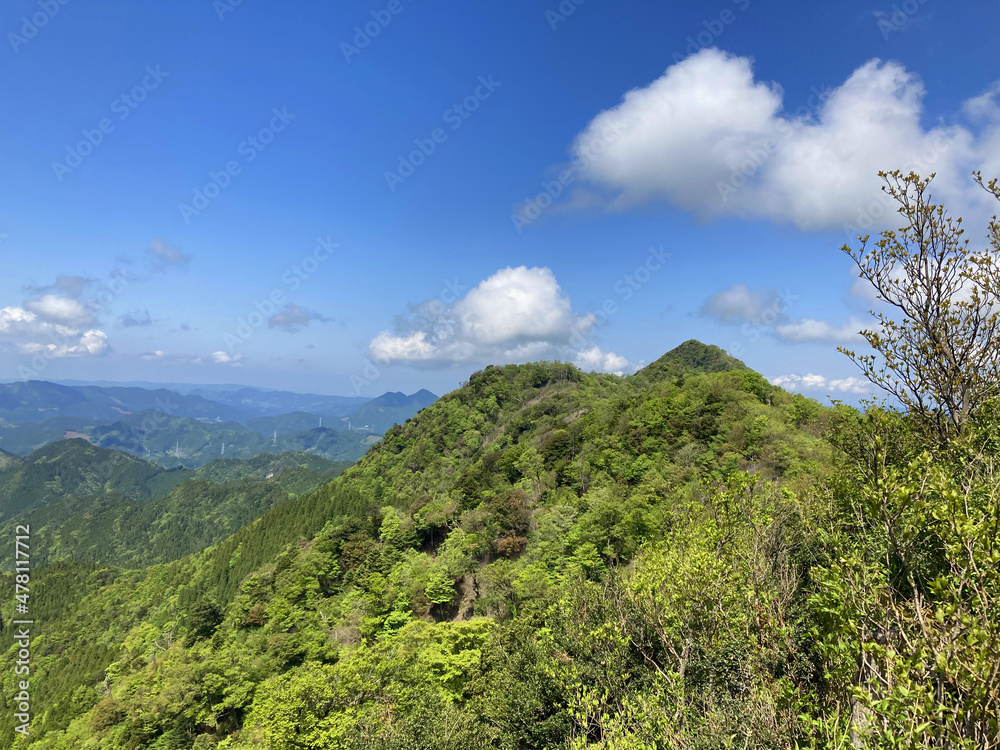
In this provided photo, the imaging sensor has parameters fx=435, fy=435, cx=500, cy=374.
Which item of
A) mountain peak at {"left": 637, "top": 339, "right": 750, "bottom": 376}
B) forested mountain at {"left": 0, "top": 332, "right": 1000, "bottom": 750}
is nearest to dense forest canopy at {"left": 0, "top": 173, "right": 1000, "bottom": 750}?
forested mountain at {"left": 0, "top": 332, "right": 1000, "bottom": 750}

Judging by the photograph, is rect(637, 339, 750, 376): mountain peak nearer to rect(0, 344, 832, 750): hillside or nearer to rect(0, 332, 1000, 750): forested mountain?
rect(0, 344, 832, 750): hillside

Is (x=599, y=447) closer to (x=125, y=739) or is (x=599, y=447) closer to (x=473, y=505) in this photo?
(x=473, y=505)

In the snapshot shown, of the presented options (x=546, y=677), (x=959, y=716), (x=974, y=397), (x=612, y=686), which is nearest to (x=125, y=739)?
(x=546, y=677)

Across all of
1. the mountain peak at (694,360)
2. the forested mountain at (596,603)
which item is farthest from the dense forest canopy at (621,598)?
the mountain peak at (694,360)

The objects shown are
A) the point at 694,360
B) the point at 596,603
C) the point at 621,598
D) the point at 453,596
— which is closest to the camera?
the point at 621,598

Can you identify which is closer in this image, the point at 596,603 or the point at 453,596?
the point at 596,603

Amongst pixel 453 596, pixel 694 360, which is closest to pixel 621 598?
pixel 453 596

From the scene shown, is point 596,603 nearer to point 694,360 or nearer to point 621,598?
point 621,598

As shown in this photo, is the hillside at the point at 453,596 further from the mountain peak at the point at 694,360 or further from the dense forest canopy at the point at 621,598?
the mountain peak at the point at 694,360

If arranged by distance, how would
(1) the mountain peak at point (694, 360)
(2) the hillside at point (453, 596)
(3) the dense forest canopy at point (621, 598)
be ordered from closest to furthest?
(3) the dense forest canopy at point (621, 598), (2) the hillside at point (453, 596), (1) the mountain peak at point (694, 360)

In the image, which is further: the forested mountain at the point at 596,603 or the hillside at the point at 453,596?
the hillside at the point at 453,596

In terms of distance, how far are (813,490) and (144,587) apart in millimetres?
143653

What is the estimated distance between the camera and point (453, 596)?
47.3 metres

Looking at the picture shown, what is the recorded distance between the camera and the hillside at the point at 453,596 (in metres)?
21.3
